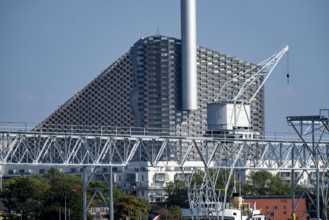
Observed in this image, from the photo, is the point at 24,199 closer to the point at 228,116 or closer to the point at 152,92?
the point at 228,116

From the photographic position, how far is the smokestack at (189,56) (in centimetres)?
15700

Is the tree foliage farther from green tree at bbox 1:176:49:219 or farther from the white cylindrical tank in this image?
the white cylindrical tank

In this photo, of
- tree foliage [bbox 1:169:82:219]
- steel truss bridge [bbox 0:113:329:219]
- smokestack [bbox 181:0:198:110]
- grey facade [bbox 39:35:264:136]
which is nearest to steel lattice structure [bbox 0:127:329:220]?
steel truss bridge [bbox 0:113:329:219]

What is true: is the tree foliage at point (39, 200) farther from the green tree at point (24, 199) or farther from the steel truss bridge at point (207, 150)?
the steel truss bridge at point (207, 150)

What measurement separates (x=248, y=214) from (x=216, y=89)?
3333 inches

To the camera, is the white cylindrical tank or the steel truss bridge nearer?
the steel truss bridge

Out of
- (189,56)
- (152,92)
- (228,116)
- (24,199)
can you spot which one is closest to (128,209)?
(24,199)

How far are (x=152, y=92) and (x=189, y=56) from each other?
1716 cm

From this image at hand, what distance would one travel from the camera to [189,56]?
17062 cm

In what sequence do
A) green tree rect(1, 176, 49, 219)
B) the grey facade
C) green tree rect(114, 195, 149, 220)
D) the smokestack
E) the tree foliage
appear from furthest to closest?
1. the grey facade
2. the smokestack
3. green tree rect(114, 195, 149, 220)
4. green tree rect(1, 176, 49, 219)
5. the tree foliage

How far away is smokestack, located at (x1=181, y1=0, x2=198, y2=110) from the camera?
157 metres

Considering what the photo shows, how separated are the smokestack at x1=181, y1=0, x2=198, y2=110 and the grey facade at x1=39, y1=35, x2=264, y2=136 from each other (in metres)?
2.89

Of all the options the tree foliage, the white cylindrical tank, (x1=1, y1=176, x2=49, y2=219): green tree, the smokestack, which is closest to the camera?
the white cylindrical tank

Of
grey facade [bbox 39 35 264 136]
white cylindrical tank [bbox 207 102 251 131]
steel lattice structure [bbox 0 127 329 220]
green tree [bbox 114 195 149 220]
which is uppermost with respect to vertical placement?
grey facade [bbox 39 35 264 136]
